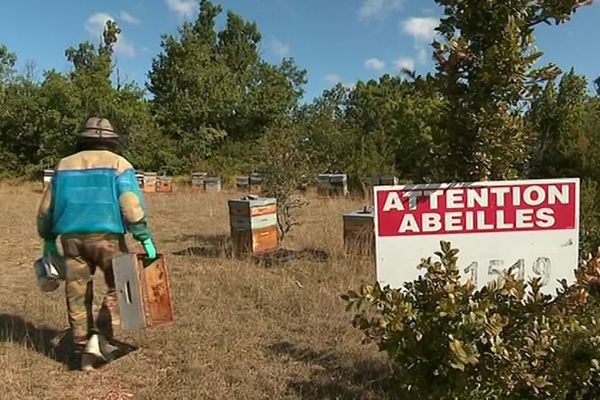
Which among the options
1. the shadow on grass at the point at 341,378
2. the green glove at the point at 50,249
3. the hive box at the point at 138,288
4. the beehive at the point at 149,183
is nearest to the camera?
the shadow on grass at the point at 341,378

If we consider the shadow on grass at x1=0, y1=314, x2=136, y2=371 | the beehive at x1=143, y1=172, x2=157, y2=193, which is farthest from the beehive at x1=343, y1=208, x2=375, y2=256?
the beehive at x1=143, y1=172, x2=157, y2=193

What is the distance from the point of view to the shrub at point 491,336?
5.92 ft

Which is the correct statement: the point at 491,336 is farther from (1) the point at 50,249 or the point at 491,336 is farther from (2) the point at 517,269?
(1) the point at 50,249

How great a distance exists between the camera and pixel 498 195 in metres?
2.20

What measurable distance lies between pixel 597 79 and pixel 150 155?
36250 mm

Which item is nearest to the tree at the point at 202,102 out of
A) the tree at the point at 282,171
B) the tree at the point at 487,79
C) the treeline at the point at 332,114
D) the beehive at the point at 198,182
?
the treeline at the point at 332,114

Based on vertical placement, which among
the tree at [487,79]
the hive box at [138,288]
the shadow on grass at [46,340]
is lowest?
the shadow on grass at [46,340]

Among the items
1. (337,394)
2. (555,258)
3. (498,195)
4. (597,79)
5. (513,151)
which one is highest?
(597,79)

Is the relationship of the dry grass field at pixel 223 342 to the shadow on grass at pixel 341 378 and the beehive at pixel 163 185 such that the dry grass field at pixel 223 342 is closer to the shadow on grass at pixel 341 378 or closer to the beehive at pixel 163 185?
the shadow on grass at pixel 341 378

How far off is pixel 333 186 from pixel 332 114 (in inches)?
632

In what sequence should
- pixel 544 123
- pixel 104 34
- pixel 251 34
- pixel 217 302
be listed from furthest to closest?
pixel 251 34 → pixel 104 34 → pixel 544 123 → pixel 217 302

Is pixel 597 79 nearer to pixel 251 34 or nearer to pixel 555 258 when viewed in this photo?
pixel 251 34

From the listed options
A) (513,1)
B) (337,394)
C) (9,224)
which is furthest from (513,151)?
(9,224)

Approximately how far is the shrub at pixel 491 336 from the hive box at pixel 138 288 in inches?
72.0
